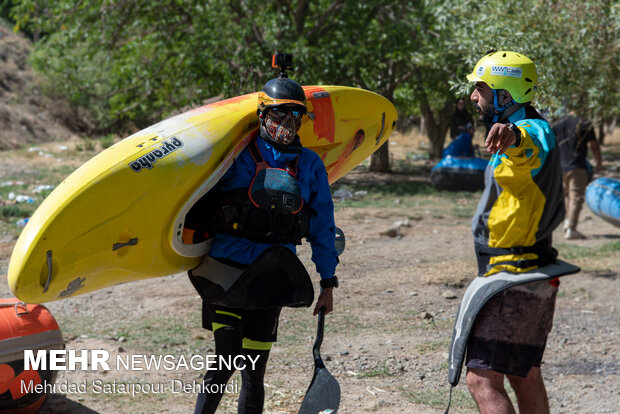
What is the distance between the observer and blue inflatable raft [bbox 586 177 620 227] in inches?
356

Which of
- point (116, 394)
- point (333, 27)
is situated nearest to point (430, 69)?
point (333, 27)

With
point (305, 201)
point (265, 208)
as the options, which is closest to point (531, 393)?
point (305, 201)

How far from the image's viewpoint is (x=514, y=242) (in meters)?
3.10

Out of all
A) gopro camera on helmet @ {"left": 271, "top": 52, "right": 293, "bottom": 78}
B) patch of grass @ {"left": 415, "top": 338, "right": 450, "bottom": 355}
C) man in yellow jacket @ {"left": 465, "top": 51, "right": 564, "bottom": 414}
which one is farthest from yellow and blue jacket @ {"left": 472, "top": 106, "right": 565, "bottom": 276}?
patch of grass @ {"left": 415, "top": 338, "right": 450, "bottom": 355}

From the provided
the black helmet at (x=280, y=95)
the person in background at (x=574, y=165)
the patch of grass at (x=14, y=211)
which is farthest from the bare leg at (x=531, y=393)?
the patch of grass at (x=14, y=211)

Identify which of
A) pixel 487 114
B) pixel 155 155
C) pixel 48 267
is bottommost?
pixel 48 267

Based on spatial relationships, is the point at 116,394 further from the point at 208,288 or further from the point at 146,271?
the point at 208,288

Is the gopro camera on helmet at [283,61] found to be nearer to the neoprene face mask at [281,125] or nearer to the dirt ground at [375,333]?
the neoprene face mask at [281,125]

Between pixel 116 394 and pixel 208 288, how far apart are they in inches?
56.3

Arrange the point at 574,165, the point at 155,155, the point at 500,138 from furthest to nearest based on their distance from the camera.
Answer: the point at 574,165, the point at 155,155, the point at 500,138

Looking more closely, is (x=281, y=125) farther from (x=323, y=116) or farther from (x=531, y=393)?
(x=531, y=393)

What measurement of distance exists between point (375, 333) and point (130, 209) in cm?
278

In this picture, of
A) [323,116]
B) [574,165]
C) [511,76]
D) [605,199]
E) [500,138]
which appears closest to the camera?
[500,138]

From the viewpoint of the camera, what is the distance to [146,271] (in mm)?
3504
